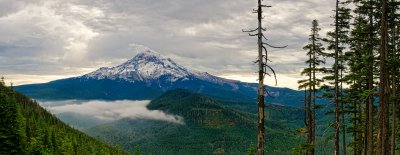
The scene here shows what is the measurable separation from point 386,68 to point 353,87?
13730 millimetres

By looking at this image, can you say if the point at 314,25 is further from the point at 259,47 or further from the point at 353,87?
the point at 259,47

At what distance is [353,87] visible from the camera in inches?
1516

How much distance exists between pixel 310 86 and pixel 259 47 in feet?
69.7

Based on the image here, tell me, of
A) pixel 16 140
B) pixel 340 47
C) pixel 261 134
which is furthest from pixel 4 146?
pixel 340 47

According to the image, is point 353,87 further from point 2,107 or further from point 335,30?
point 2,107

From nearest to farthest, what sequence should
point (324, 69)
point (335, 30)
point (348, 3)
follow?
1. point (348, 3)
2. point (335, 30)
3. point (324, 69)

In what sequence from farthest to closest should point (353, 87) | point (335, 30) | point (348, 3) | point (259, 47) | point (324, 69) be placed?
point (353, 87), point (324, 69), point (335, 30), point (348, 3), point (259, 47)

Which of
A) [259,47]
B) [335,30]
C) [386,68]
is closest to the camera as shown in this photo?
[259,47]

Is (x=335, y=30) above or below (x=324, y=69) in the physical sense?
above

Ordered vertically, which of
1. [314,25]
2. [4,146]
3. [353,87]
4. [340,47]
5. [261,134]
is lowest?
[4,146]

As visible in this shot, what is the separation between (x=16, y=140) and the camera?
36.1 metres

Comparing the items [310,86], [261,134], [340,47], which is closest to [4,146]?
[261,134]

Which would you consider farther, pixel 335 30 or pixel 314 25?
pixel 314 25

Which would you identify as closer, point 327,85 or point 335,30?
point 335,30
